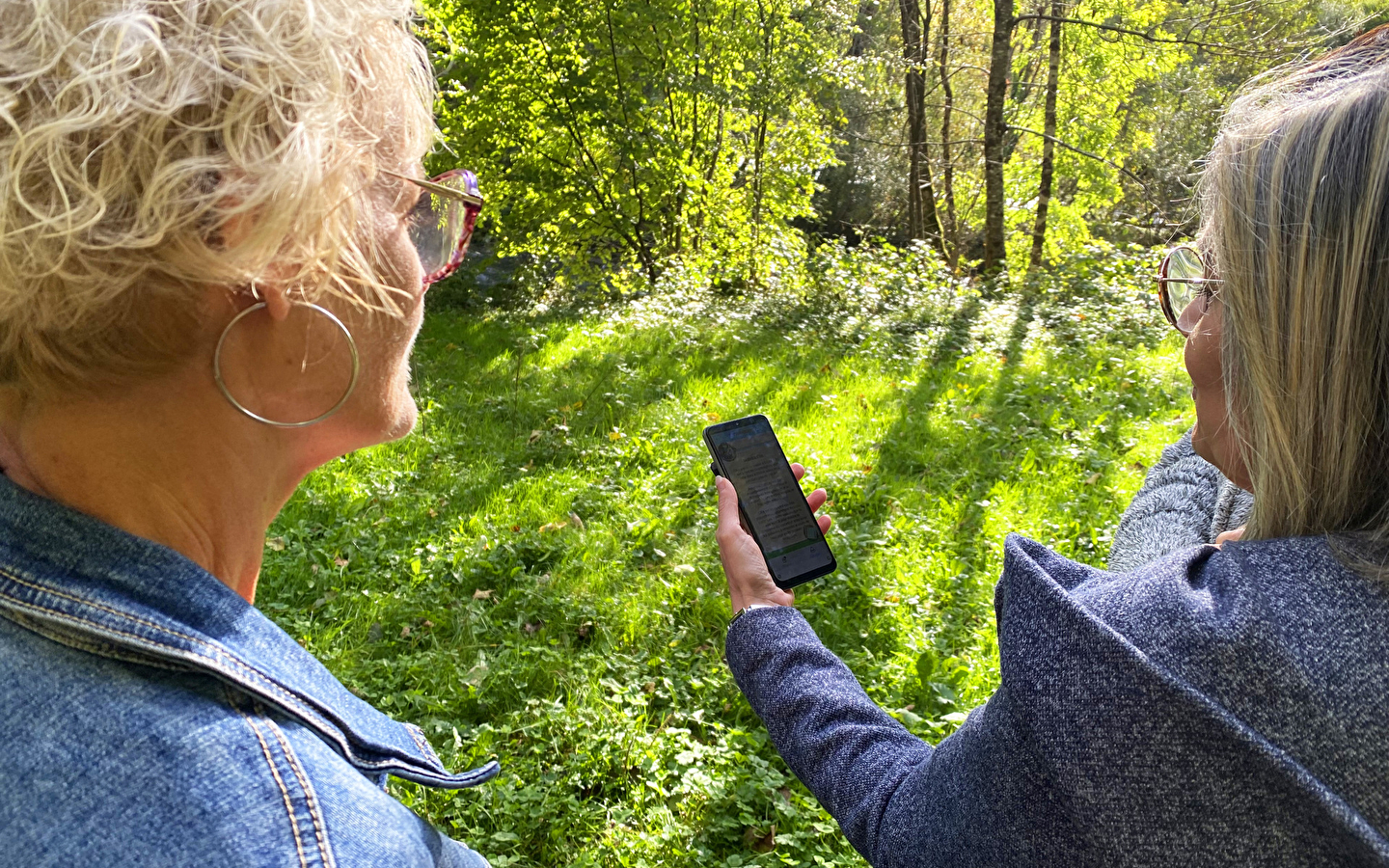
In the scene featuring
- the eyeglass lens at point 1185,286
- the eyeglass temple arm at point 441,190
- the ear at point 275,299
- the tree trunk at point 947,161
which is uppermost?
the eyeglass temple arm at point 441,190

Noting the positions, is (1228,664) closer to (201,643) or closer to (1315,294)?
(1315,294)

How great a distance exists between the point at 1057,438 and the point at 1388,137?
4.46m

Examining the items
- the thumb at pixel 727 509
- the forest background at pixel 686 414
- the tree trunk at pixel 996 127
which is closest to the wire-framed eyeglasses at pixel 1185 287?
the forest background at pixel 686 414

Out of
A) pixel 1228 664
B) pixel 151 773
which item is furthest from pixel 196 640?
pixel 1228 664

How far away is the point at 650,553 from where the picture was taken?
394 cm

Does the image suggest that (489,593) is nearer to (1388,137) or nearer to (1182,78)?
(1388,137)

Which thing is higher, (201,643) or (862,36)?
(862,36)

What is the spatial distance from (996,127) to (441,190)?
11993 mm

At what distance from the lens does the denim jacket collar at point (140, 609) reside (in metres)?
0.89

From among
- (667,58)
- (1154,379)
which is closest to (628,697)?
(1154,379)

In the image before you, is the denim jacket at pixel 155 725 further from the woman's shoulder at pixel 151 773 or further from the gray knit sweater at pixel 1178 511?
the gray knit sweater at pixel 1178 511

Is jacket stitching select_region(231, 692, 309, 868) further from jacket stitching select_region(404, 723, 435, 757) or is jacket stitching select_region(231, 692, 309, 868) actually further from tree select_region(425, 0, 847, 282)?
tree select_region(425, 0, 847, 282)

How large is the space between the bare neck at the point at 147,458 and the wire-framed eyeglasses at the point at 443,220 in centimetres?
39

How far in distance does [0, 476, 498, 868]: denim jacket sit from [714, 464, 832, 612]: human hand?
101 cm
